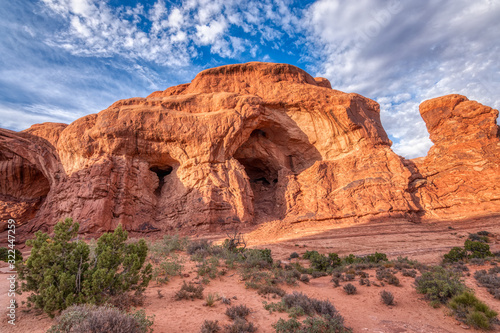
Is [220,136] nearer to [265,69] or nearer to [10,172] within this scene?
[265,69]

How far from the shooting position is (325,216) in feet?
61.3

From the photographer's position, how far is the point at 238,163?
71.6ft

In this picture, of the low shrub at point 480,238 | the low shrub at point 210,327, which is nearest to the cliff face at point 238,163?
the low shrub at point 480,238

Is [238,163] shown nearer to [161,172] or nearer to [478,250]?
[161,172]

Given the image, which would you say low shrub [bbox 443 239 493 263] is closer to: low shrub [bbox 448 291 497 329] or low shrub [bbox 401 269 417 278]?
low shrub [bbox 401 269 417 278]

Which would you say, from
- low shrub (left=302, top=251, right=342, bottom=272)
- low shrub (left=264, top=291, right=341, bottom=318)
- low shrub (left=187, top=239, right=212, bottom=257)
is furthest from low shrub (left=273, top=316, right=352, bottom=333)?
low shrub (left=187, top=239, right=212, bottom=257)

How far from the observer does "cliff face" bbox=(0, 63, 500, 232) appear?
18406 millimetres

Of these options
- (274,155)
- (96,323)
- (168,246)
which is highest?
(274,155)

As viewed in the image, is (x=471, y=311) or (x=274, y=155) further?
(x=274, y=155)

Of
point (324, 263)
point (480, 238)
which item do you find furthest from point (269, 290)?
point (480, 238)

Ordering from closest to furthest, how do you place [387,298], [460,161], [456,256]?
[387,298] → [456,256] → [460,161]

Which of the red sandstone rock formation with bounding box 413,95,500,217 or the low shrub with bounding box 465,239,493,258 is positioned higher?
the red sandstone rock formation with bounding box 413,95,500,217

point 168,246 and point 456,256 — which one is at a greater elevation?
point 168,246

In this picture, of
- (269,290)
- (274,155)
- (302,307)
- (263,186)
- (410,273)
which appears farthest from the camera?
(263,186)
